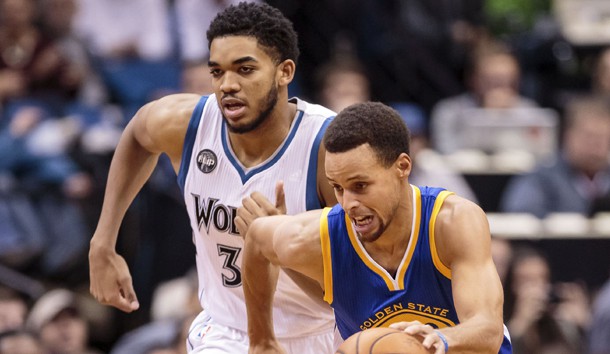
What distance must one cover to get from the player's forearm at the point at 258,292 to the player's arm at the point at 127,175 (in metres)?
0.89

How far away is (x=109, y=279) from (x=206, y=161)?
0.77 meters

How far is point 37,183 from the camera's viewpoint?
955cm

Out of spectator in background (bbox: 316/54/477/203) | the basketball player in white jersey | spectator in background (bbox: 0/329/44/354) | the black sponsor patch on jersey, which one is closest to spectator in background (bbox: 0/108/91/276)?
spectator in background (bbox: 0/329/44/354)

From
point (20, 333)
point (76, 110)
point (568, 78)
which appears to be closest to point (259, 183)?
point (20, 333)

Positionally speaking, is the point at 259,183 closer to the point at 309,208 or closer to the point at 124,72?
the point at 309,208

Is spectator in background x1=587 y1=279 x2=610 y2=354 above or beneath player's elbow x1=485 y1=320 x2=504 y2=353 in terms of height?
beneath

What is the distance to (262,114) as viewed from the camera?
5.73m

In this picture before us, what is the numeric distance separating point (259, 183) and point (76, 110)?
484cm

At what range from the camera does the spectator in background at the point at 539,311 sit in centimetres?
898

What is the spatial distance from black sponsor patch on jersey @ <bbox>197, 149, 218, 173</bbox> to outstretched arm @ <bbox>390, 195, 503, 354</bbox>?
132cm

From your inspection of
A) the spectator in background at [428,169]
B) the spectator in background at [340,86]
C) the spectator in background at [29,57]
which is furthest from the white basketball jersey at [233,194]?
the spectator in background at [29,57]

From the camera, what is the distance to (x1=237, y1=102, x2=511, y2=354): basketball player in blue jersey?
16.2 feet

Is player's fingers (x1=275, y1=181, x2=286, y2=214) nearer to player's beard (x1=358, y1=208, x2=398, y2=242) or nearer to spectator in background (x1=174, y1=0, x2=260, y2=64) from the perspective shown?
player's beard (x1=358, y1=208, x2=398, y2=242)

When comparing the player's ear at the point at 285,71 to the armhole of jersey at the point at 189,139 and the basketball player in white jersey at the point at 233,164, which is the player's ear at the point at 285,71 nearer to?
the basketball player in white jersey at the point at 233,164
